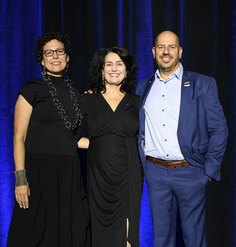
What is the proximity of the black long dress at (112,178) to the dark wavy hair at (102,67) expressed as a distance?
0.54ft

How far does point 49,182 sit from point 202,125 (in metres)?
0.89

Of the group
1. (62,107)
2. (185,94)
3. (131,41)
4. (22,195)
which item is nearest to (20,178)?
(22,195)

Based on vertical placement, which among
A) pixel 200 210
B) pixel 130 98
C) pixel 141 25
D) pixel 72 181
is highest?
pixel 141 25

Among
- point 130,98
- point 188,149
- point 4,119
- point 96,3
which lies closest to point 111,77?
point 130,98

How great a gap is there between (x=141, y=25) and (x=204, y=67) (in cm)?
53

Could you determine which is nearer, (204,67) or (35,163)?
(35,163)

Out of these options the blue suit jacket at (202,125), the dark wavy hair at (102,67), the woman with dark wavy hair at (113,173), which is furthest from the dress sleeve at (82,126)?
the blue suit jacket at (202,125)

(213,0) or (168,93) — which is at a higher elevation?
(213,0)

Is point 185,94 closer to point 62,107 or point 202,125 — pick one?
point 202,125

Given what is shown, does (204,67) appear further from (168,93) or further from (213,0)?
(168,93)

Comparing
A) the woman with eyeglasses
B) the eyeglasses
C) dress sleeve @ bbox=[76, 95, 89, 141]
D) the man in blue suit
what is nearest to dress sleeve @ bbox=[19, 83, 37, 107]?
the woman with eyeglasses

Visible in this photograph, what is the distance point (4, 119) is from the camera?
3.18 m

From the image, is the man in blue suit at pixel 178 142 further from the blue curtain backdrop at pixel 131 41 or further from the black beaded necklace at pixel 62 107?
→ the blue curtain backdrop at pixel 131 41

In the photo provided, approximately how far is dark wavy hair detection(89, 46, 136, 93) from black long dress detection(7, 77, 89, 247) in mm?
252
